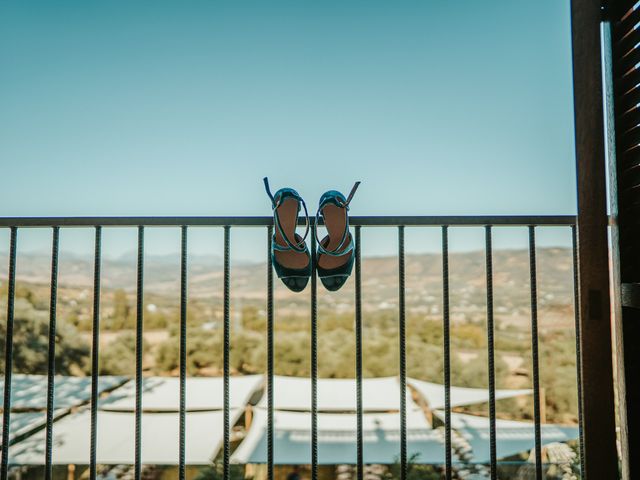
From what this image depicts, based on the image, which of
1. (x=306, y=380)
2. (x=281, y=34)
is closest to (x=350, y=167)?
(x=281, y=34)

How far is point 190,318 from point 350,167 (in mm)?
3989

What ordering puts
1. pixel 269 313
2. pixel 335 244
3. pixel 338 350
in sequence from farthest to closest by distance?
1. pixel 338 350
2. pixel 335 244
3. pixel 269 313

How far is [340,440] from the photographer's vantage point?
19.5 ft

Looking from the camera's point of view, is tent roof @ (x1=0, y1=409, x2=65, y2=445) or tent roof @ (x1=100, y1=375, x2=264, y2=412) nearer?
tent roof @ (x1=0, y1=409, x2=65, y2=445)

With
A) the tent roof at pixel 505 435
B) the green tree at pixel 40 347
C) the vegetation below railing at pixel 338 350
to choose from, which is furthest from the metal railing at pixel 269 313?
the tent roof at pixel 505 435

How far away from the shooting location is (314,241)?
164cm

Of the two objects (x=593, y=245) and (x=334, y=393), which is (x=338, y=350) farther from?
(x=593, y=245)

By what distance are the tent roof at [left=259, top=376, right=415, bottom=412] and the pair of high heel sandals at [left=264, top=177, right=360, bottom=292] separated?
166 inches

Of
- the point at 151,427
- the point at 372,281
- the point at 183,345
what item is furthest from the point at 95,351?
the point at 151,427

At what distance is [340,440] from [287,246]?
210 inches

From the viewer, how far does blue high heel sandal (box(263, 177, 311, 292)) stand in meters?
1.64

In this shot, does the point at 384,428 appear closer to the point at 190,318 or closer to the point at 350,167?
the point at 190,318

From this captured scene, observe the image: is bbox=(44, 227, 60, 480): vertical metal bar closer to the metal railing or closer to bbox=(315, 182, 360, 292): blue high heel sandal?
the metal railing

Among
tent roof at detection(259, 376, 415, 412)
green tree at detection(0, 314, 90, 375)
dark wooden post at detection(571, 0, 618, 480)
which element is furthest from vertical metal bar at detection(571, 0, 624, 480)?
tent roof at detection(259, 376, 415, 412)
